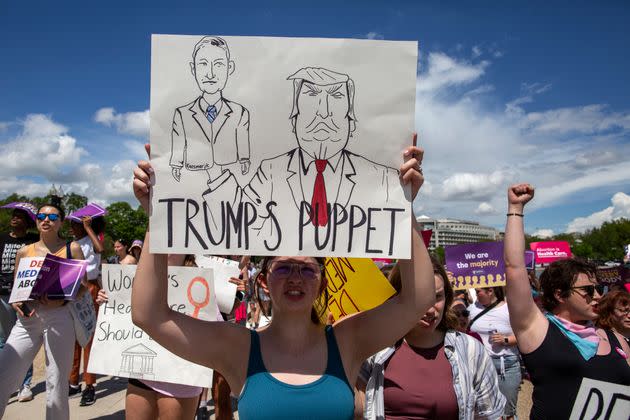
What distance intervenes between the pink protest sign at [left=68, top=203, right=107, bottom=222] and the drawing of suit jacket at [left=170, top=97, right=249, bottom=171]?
4.63 m

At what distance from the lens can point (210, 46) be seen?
1.91 meters

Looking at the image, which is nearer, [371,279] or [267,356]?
[267,356]

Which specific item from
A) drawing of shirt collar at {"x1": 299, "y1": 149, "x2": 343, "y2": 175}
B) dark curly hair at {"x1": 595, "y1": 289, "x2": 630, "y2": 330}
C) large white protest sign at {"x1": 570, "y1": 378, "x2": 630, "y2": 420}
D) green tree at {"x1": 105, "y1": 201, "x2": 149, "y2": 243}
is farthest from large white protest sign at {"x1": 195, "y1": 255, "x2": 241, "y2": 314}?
green tree at {"x1": 105, "y1": 201, "x2": 149, "y2": 243}

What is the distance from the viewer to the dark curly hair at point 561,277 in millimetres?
2844

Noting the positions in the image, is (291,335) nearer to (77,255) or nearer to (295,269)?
(295,269)

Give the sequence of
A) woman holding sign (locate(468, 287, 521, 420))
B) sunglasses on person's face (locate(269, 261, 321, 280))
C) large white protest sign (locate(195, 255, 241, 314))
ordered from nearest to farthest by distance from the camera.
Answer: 1. sunglasses on person's face (locate(269, 261, 321, 280))
2. large white protest sign (locate(195, 255, 241, 314))
3. woman holding sign (locate(468, 287, 521, 420))

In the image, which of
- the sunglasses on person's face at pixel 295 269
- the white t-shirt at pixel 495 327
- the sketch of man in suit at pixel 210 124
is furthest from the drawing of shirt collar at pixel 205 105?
the white t-shirt at pixel 495 327

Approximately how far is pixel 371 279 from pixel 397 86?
1616 mm

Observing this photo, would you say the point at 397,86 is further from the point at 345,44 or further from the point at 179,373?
the point at 179,373

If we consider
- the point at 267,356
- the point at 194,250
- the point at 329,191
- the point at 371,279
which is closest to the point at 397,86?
the point at 329,191

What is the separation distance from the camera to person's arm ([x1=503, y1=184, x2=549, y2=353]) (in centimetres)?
234

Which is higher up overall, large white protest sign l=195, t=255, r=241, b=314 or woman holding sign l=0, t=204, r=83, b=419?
large white protest sign l=195, t=255, r=241, b=314

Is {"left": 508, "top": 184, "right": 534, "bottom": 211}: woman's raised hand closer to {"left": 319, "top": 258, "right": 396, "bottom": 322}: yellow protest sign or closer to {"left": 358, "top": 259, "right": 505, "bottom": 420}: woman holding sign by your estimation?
{"left": 358, "top": 259, "right": 505, "bottom": 420}: woman holding sign

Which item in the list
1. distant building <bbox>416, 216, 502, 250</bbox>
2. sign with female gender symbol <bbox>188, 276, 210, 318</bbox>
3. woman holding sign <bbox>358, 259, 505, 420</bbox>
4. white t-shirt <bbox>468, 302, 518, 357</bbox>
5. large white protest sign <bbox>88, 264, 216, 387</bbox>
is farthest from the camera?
distant building <bbox>416, 216, 502, 250</bbox>
